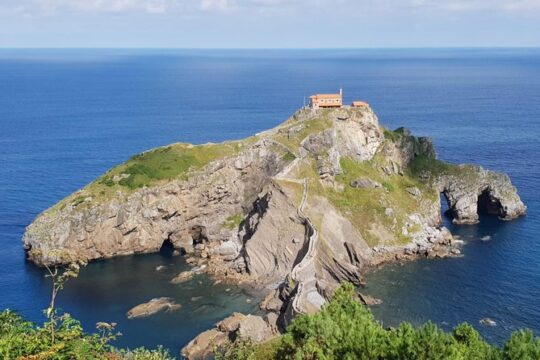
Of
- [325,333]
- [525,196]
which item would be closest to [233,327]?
[325,333]

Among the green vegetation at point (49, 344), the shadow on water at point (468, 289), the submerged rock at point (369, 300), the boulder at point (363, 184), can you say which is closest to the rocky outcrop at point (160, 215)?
the boulder at point (363, 184)

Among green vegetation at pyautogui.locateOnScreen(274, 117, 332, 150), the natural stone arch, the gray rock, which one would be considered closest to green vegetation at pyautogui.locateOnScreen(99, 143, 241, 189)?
green vegetation at pyautogui.locateOnScreen(274, 117, 332, 150)

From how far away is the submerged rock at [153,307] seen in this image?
→ 258 feet

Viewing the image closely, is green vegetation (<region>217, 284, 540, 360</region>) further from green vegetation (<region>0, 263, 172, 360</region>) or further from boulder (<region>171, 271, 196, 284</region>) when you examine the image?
boulder (<region>171, 271, 196, 284</region>)

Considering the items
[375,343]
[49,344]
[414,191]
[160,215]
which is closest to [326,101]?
[414,191]

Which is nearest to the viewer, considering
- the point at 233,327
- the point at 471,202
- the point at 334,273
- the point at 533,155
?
the point at 233,327

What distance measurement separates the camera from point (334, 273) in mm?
88000

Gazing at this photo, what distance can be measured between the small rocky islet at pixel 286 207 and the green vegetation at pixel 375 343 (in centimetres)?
3470

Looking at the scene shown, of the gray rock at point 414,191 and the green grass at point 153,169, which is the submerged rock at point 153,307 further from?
the gray rock at point 414,191

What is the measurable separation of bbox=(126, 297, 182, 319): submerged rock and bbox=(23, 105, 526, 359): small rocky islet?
10.9 inches

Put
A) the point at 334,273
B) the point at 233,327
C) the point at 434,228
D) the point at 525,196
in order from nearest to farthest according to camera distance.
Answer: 1. the point at 233,327
2. the point at 334,273
3. the point at 434,228
4. the point at 525,196

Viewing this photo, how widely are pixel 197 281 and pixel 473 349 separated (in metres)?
56.1

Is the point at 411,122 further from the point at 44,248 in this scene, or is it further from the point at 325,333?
the point at 325,333

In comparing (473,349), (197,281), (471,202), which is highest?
(473,349)
